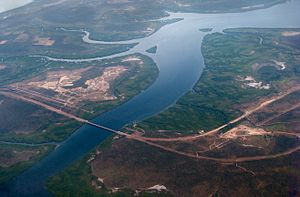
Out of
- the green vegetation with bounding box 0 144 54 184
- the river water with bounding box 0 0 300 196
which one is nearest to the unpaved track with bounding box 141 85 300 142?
the river water with bounding box 0 0 300 196

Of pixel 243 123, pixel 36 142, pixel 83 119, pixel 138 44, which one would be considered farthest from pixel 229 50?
pixel 36 142

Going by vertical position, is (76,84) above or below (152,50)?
below

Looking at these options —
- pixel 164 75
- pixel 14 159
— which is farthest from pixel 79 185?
pixel 164 75

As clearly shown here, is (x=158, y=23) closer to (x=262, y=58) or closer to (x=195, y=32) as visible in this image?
(x=195, y=32)

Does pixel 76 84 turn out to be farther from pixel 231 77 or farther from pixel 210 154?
pixel 210 154

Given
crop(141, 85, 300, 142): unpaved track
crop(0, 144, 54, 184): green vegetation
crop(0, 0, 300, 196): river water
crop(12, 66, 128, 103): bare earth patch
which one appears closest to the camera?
crop(0, 0, 300, 196): river water

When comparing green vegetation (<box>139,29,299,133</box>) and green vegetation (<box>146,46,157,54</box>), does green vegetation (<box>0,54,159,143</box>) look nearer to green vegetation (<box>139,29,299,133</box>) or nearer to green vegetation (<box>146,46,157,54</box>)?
green vegetation (<box>146,46,157,54</box>)

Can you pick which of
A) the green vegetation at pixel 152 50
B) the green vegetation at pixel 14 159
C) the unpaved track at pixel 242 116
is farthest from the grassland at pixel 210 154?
the green vegetation at pixel 152 50
